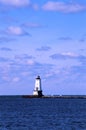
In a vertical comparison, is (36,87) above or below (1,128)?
above

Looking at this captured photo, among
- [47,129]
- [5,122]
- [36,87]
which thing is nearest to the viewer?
[47,129]

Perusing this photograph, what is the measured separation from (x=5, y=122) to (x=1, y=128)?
10.1 metres

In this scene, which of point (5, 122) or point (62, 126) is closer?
point (62, 126)

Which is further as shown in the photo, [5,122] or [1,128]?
[5,122]

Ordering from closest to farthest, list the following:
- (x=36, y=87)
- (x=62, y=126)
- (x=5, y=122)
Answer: (x=62, y=126) < (x=5, y=122) < (x=36, y=87)

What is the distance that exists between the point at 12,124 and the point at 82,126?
418 inches

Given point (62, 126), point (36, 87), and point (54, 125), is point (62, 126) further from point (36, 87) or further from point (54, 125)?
point (36, 87)

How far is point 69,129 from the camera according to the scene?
64250 millimetres

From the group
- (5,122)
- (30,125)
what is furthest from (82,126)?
(5,122)

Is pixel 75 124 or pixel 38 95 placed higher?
pixel 38 95

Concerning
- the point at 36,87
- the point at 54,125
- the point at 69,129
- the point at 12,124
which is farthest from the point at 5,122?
the point at 36,87

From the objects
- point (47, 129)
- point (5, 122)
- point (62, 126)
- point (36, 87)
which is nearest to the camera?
point (47, 129)

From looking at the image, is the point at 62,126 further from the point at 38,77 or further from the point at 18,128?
the point at 38,77

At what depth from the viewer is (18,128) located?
2586 inches
